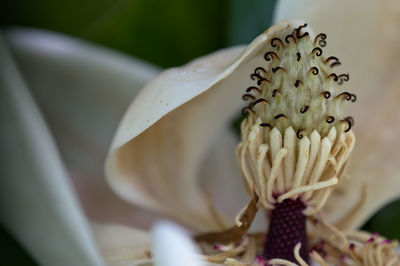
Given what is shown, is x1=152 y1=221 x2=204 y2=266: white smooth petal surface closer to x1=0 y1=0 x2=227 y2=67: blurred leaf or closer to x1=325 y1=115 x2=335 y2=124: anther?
x1=325 y1=115 x2=335 y2=124: anther

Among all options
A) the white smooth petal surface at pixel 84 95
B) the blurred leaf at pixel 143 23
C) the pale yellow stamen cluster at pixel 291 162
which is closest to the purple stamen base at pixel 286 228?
the pale yellow stamen cluster at pixel 291 162

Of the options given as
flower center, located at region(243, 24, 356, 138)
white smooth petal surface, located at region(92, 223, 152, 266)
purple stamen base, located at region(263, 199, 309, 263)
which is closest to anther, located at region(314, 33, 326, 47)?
flower center, located at region(243, 24, 356, 138)

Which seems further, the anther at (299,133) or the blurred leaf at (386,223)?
the blurred leaf at (386,223)

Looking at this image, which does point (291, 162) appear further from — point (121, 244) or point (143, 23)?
point (143, 23)

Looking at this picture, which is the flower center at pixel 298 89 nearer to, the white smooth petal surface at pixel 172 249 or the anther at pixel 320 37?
the anther at pixel 320 37

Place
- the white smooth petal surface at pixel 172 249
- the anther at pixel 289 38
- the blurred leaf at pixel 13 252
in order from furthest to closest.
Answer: the blurred leaf at pixel 13 252, the anther at pixel 289 38, the white smooth petal surface at pixel 172 249

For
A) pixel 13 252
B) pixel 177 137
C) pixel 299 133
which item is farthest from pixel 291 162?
pixel 13 252

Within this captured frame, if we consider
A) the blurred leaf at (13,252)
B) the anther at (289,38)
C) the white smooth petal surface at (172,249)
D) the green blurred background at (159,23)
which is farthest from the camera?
the green blurred background at (159,23)
